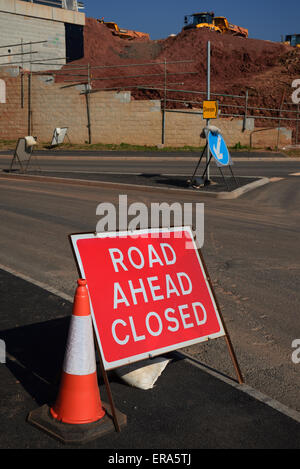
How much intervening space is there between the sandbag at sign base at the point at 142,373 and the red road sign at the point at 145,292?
0.93ft

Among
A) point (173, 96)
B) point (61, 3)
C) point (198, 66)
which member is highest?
point (61, 3)

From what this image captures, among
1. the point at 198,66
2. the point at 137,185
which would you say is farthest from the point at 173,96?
the point at 137,185

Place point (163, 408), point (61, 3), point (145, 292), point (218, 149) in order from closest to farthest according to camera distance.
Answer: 1. point (163, 408)
2. point (145, 292)
3. point (218, 149)
4. point (61, 3)

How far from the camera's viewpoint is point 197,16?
201 ft

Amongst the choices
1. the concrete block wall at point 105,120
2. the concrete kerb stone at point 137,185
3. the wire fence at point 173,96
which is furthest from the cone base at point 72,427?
the concrete block wall at point 105,120

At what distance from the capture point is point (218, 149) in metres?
15.4

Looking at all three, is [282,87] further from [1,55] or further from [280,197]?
[280,197]

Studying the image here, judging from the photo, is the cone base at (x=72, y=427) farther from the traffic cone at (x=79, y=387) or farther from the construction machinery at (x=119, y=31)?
the construction machinery at (x=119, y=31)

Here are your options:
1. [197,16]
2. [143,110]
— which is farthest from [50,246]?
[197,16]

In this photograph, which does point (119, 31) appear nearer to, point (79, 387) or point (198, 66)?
point (198, 66)

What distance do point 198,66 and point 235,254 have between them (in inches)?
1827

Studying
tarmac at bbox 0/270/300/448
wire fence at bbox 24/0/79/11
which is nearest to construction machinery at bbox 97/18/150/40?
wire fence at bbox 24/0/79/11

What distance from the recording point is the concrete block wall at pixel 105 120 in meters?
34.9
